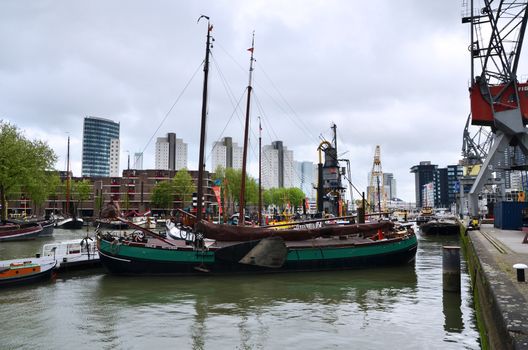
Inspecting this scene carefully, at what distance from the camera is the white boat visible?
24016mm

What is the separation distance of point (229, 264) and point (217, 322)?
921 cm

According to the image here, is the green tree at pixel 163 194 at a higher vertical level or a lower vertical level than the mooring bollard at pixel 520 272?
higher

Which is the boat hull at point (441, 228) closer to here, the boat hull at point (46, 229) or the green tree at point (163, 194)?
the boat hull at point (46, 229)

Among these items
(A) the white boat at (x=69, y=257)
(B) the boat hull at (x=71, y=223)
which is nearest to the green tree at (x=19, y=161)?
(B) the boat hull at (x=71, y=223)

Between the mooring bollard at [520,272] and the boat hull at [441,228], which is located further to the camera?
the boat hull at [441,228]

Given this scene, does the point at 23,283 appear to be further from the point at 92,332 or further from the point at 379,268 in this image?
the point at 379,268

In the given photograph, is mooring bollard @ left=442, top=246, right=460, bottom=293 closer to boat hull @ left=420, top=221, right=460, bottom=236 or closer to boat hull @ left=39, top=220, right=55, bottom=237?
boat hull @ left=420, top=221, right=460, bottom=236

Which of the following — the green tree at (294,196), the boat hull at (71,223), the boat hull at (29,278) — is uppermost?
the green tree at (294,196)

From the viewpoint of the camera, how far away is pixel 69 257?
2598 cm

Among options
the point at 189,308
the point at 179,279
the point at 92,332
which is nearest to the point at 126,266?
the point at 179,279

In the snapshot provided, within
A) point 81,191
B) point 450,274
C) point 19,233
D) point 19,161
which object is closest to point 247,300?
point 450,274

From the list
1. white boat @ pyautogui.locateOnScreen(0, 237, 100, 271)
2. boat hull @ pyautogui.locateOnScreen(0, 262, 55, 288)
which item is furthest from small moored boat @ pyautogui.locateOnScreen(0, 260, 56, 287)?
white boat @ pyautogui.locateOnScreen(0, 237, 100, 271)

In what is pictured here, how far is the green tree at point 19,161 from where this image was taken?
51875 mm

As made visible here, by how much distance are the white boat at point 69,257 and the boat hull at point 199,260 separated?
299cm
